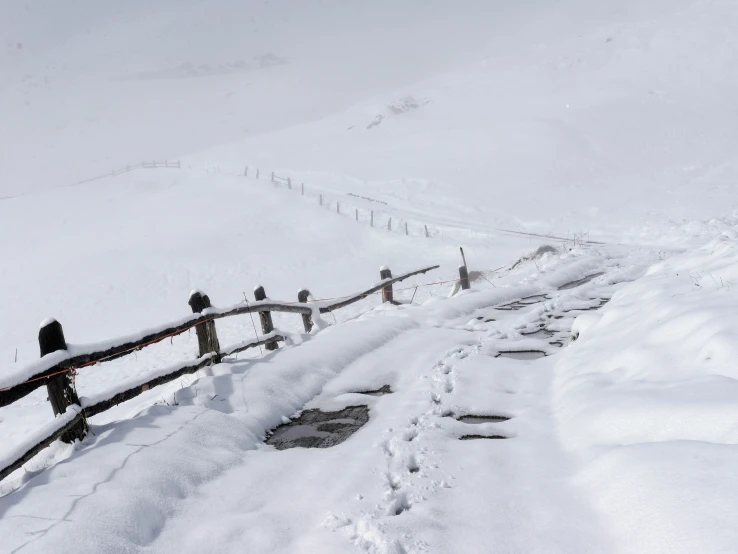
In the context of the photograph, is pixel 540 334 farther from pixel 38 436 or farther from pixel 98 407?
pixel 38 436

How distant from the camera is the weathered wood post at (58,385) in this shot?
4305mm

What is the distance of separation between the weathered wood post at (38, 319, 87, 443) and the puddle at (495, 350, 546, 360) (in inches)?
199

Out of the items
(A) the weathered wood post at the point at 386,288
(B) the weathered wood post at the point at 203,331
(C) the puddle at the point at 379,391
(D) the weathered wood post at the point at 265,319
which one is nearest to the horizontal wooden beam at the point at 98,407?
(B) the weathered wood post at the point at 203,331

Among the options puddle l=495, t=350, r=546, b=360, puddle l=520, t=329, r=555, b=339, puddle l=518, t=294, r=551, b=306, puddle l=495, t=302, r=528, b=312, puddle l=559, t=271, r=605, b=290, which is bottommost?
puddle l=559, t=271, r=605, b=290

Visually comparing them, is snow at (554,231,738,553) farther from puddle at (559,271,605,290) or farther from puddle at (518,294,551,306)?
puddle at (559,271,605,290)

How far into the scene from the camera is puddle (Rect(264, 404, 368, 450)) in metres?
4.78

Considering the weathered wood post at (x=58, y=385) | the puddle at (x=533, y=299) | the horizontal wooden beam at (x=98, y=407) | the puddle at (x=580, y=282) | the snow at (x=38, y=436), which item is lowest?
the puddle at (x=580, y=282)

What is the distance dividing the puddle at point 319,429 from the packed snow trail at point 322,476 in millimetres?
128

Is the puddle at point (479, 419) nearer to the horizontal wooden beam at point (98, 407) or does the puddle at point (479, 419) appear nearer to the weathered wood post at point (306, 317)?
the horizontal wooden beam at point (98, 407)

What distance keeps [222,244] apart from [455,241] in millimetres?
12356

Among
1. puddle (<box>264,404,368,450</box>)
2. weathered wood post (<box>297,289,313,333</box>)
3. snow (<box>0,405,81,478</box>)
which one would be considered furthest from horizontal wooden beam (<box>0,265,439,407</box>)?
weathered wood post (<box>297,289,313,333</box>)

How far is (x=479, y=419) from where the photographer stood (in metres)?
4.97

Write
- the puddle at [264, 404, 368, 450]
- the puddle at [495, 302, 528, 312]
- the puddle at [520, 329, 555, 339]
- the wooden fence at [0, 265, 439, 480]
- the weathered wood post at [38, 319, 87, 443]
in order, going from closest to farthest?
1. the wooden fence at [0, 265, 439, 480]
2. the weathered wood post at [38, 319, 87, 443]
3. the puddle at [264, 404, 368, 450]
4. the puddle at [520, 329, 555, 339]
5. the puddle at [495, 302, 528, 312]

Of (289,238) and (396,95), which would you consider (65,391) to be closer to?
(289,238)
